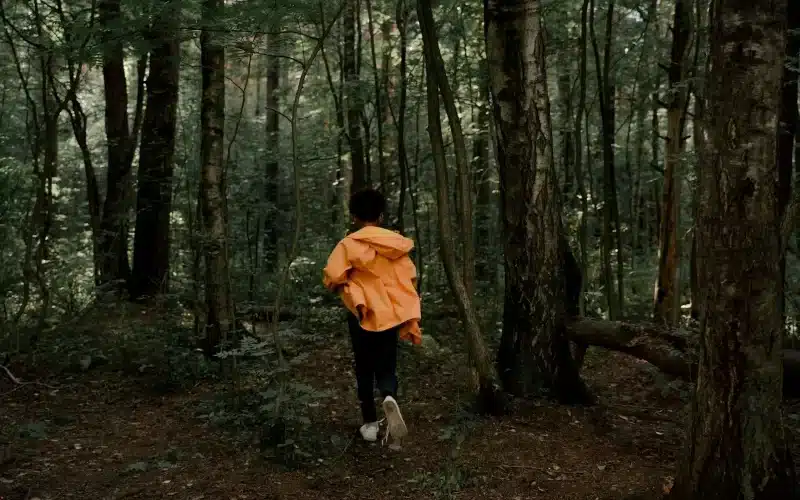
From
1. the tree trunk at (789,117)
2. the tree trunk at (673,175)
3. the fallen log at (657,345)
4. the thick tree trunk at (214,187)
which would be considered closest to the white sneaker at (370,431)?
the fallen log at (657,345)

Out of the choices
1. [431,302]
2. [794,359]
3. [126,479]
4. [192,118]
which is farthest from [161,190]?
[794,359]

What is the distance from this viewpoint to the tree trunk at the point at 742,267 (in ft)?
11.3

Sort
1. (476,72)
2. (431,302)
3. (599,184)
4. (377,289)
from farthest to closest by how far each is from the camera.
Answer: (599,184) < (476,72) < (431,302) < (377,289)

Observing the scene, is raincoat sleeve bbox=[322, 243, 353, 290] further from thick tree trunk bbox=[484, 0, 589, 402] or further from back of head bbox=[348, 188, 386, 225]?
thick tree trunk bbox=[484, 0, 589, 402]

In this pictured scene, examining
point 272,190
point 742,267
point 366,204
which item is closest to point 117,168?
point 272,190

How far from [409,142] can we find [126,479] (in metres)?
13.5

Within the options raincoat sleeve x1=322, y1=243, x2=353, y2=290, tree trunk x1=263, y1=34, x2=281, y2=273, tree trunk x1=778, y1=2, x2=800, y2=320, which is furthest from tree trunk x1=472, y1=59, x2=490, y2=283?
raincoat sleeve x1=322, y1=243, x2=353, y2=290

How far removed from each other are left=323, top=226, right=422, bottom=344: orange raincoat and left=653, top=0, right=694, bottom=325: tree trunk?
5343 millimetres

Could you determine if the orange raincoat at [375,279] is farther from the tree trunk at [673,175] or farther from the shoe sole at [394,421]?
the tree trunk at [673,175]

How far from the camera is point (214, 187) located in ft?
23.3

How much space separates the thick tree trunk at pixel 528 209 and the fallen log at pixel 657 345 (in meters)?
0.25

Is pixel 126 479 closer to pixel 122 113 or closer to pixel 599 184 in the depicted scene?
pixel 122 113

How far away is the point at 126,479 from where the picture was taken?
4859mm

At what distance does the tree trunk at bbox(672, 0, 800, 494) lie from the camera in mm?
3438
